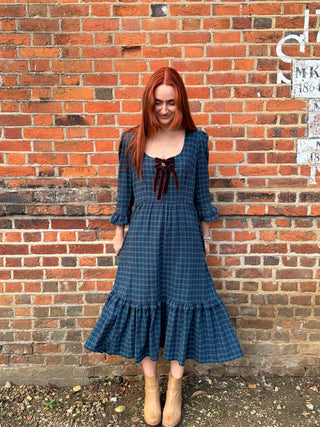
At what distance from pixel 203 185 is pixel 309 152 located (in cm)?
83

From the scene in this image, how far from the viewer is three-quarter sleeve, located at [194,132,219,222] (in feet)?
7.48

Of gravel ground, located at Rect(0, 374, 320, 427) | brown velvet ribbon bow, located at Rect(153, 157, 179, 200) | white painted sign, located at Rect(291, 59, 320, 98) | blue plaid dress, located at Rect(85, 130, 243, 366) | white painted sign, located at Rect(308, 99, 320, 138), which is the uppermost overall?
white painted sign, located at Rect(291, 59, 320, 98)

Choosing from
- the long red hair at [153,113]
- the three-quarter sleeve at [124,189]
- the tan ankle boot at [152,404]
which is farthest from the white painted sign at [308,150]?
the tan ankle boot at [152,404]

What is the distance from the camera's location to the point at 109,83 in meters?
2.52

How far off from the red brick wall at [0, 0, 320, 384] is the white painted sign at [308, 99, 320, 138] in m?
0.04

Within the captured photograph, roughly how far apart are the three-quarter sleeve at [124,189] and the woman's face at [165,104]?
0.26m

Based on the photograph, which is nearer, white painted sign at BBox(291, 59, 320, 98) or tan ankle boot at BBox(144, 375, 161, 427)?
tan ankle boot at BBox(144, 375, 161, 427)

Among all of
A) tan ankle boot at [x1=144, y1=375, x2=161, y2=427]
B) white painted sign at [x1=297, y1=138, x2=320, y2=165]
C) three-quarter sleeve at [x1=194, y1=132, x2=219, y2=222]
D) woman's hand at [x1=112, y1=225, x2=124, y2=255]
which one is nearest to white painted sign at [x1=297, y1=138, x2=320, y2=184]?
white painted sign at [x1=297, y1=138, x2=320, y2=165]

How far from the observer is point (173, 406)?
235cm

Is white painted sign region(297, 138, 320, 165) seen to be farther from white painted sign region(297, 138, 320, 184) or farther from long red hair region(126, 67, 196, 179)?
long red hair region(126, 67, 196, 179)

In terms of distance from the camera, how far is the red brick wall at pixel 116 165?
247 cm

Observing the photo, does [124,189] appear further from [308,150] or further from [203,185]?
[308,150]

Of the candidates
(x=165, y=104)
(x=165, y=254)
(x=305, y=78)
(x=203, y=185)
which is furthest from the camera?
(x=305, y=78)

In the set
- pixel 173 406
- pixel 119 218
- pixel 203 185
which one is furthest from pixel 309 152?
pixel 173 406
